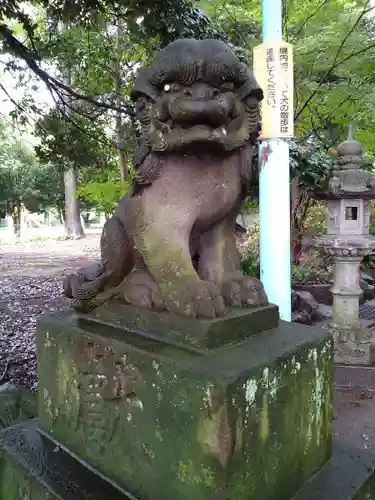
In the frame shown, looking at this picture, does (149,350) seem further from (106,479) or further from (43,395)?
(43,395)

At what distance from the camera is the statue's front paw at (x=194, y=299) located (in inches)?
48.9

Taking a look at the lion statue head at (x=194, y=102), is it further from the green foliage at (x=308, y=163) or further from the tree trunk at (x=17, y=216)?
the tree trunk at (x=17, y=216)

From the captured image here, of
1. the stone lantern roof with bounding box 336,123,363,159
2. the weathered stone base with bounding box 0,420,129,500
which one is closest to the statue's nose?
the weathered stone base with bounding box 0,420,129,500

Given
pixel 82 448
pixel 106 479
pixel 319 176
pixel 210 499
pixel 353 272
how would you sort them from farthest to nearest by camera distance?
pixel 319 176
pixel 353 272
pixel 82 448
pixel 106 479
pixel 210 499

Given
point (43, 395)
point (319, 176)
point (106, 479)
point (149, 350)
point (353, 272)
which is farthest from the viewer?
point (319, 176)

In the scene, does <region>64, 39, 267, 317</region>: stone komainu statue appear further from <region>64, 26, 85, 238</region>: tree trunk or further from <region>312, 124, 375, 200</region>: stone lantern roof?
<region>64, 26, 85, 238</region>: tree trunk

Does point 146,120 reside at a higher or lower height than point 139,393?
higher

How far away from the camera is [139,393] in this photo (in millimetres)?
1224

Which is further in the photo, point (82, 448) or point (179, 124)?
point (82, 448)

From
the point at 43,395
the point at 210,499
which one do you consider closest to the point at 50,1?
the point at 43,395

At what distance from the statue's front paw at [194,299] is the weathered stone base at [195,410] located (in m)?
0.10

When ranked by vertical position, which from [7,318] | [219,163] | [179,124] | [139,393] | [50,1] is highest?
[50,1]

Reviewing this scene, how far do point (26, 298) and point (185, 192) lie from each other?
229 inches

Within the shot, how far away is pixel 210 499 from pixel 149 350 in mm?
409
